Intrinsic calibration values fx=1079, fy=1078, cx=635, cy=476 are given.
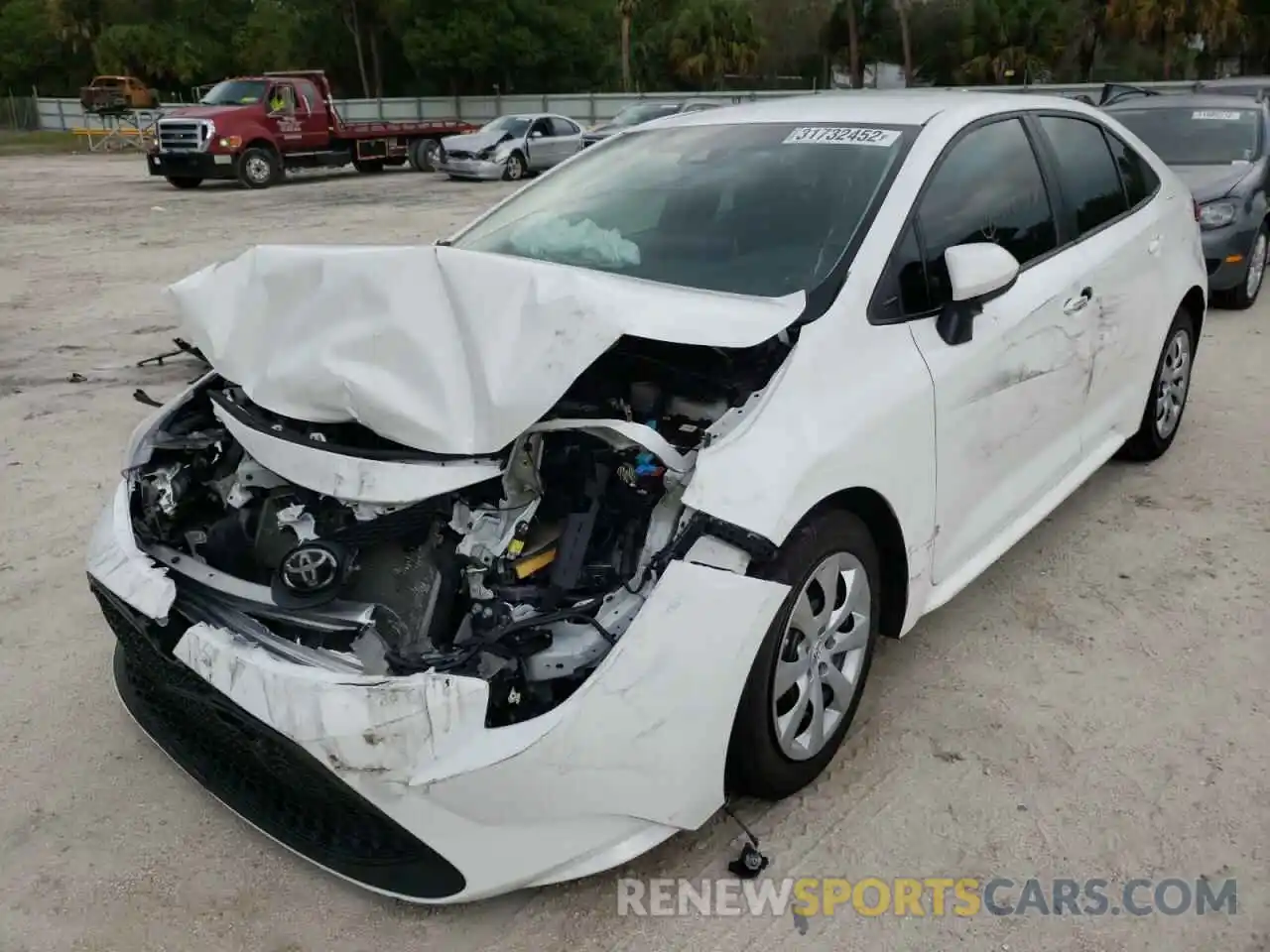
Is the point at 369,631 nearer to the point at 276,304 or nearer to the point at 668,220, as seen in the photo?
the point at 276,304

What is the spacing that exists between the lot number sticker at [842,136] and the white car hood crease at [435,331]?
84cm

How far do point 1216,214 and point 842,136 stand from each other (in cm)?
581

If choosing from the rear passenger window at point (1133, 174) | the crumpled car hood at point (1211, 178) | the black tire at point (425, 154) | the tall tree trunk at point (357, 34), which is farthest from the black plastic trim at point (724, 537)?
the tall tree trunk at point (357, 34)

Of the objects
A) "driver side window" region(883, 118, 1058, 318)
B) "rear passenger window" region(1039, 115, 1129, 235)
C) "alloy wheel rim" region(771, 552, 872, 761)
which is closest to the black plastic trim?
"alloy wheel rim" region(771, 552, 872, 761)

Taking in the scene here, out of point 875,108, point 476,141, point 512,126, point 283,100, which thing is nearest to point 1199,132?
point 875,108

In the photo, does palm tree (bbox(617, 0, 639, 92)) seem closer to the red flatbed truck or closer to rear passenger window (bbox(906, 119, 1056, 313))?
the red flatbed truck

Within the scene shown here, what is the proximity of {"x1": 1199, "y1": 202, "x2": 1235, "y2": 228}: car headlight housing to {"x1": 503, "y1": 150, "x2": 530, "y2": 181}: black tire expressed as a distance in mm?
16019

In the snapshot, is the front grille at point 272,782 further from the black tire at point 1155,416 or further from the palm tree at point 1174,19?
the palm tree at point 1174,19

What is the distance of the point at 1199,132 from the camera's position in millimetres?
9047

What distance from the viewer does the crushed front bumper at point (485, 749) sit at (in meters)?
2.22

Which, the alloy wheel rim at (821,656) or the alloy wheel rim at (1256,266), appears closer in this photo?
the alloy wheel rim at (821,656)

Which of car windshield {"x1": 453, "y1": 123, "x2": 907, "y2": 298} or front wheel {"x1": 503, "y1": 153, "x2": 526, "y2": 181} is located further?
front wheel {"x1": 503, "y1": 153, "x2": 526, "y2": 181}

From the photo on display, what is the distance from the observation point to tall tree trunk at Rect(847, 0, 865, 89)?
44.0 m

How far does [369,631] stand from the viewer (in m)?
2.49
